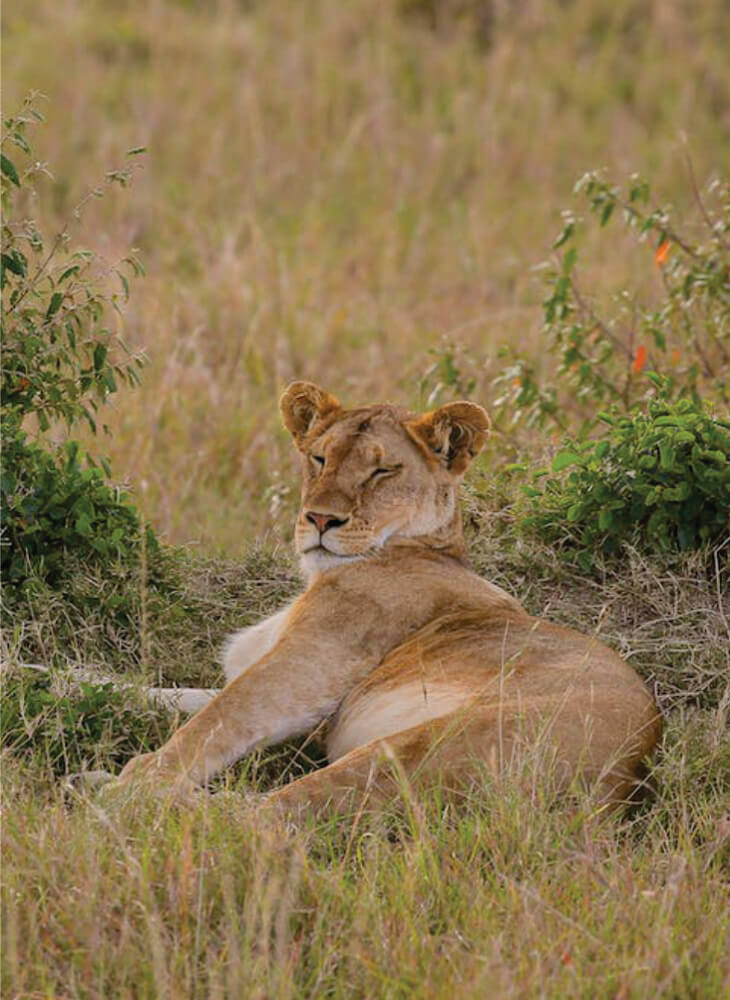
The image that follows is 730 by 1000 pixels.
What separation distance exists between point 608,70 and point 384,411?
9494 mm

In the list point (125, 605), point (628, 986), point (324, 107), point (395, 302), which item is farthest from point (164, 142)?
point (628, 986)

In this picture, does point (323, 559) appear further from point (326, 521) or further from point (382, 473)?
point (382, 473)

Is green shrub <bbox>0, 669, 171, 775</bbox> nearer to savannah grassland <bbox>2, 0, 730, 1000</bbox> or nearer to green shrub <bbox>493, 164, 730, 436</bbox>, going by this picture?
savannah grassland <bbox>2, 0, 730, 1000</bbox>

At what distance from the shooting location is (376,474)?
5145 millimetres

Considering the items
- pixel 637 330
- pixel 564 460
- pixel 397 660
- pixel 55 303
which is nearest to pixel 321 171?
pixel 637 330

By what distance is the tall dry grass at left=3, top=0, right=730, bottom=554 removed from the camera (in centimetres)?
855

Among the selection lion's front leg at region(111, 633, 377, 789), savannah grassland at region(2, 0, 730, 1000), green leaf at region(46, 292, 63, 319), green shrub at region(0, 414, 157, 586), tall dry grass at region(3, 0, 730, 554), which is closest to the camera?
savannah grassland at region(2, 0, 730, 1000)

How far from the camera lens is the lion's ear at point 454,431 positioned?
523cm

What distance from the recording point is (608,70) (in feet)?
46.5

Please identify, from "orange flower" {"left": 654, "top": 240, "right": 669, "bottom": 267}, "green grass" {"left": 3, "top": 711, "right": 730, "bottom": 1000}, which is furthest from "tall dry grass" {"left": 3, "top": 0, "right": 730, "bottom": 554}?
"green grass" {"left": 3, "top": 711, "right": 730, "bottom": 1000}

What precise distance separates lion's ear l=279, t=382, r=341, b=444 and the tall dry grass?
1.32m

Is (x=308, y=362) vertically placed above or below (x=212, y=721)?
below

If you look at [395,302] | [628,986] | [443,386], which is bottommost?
[395,302]

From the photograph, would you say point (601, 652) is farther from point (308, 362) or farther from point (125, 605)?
point (308, 362)
